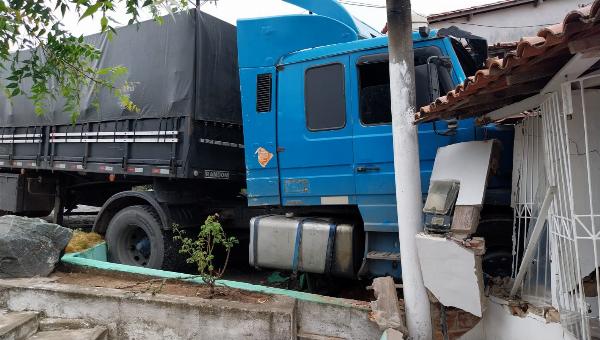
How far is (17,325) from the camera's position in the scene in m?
3.52

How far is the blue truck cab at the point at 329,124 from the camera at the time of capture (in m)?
3.91

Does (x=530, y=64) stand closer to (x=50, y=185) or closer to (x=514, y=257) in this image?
(x=514, y=257)

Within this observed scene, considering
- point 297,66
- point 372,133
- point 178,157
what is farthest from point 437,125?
point 178,157

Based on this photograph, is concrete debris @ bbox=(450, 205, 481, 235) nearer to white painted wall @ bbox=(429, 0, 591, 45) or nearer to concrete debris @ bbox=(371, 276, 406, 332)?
concrete debris @ bbox=(371, 276, 406, 332)

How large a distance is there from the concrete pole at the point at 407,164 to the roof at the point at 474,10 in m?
7.29

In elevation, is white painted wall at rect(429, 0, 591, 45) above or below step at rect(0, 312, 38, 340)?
above

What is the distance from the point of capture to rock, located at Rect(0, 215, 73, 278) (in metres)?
4.37

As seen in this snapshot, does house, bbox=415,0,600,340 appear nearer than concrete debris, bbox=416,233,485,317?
Yes

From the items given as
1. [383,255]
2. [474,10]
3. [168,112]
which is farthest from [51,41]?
[474,10]

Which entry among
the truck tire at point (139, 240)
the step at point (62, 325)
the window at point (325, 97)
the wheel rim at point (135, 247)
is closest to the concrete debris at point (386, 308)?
the window at point (325, 97)

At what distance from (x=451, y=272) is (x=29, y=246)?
4.21m

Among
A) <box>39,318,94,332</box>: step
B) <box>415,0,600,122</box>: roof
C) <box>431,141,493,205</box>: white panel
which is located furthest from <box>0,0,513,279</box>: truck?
<box>39,318,94,332</box>: step

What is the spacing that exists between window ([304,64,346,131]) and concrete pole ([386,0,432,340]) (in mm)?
814

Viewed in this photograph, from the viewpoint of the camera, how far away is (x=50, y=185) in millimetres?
6781
